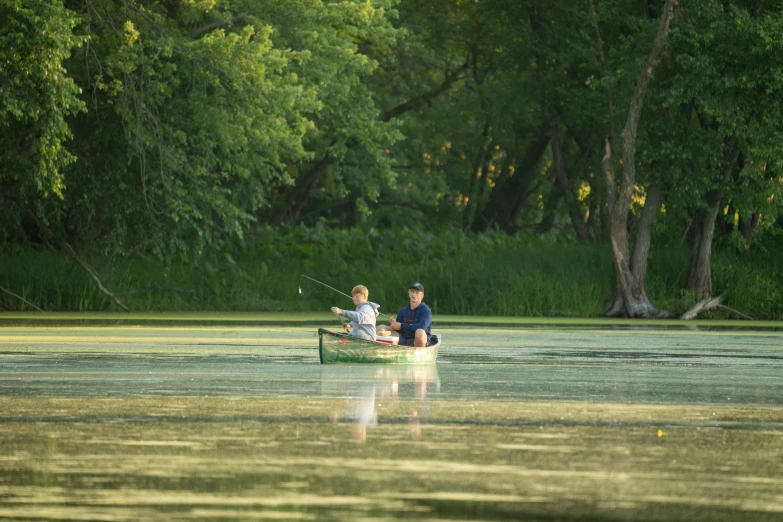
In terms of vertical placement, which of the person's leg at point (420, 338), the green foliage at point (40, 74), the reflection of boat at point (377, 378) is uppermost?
the green foliage at point (40, 74)

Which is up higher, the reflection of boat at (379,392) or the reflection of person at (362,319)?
the reflection of person at (362,319)

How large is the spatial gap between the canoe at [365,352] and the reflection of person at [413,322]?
0.34m

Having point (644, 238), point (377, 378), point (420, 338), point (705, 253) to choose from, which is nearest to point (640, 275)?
point (644, 238)

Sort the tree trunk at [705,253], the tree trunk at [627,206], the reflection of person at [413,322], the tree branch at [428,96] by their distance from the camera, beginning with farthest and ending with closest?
1. the tree branch at [428,96]
2. the tree trunk at [705,253]
3. the tree trunk at [627,206]
4. the reflection of person at [413,322]

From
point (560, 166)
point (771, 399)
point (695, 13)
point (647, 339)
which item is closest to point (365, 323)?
point (771, 399)

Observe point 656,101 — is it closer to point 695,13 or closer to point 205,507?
point 695,13

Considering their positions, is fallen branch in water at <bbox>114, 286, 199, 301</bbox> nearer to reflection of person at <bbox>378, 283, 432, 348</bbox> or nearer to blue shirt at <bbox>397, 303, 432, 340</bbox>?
reflection of person at <bbox>378, 283, 432, 348</bbox>

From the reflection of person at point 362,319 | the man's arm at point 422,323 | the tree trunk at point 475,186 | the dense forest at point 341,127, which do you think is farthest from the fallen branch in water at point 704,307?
the tree trunk at point 475,186

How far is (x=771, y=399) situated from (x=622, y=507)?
7.07 metres

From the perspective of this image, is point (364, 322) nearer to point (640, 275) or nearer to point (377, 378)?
point (377, 378)

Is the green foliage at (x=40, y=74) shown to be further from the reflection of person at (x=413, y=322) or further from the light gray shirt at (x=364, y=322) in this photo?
the light gray shirt at (x=364, y=322)

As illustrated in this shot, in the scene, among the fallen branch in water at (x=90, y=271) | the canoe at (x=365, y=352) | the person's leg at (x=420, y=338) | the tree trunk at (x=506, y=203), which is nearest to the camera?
the canoe at (x=365, y=352)

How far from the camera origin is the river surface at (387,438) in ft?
28.4

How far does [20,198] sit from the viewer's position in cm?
3438
